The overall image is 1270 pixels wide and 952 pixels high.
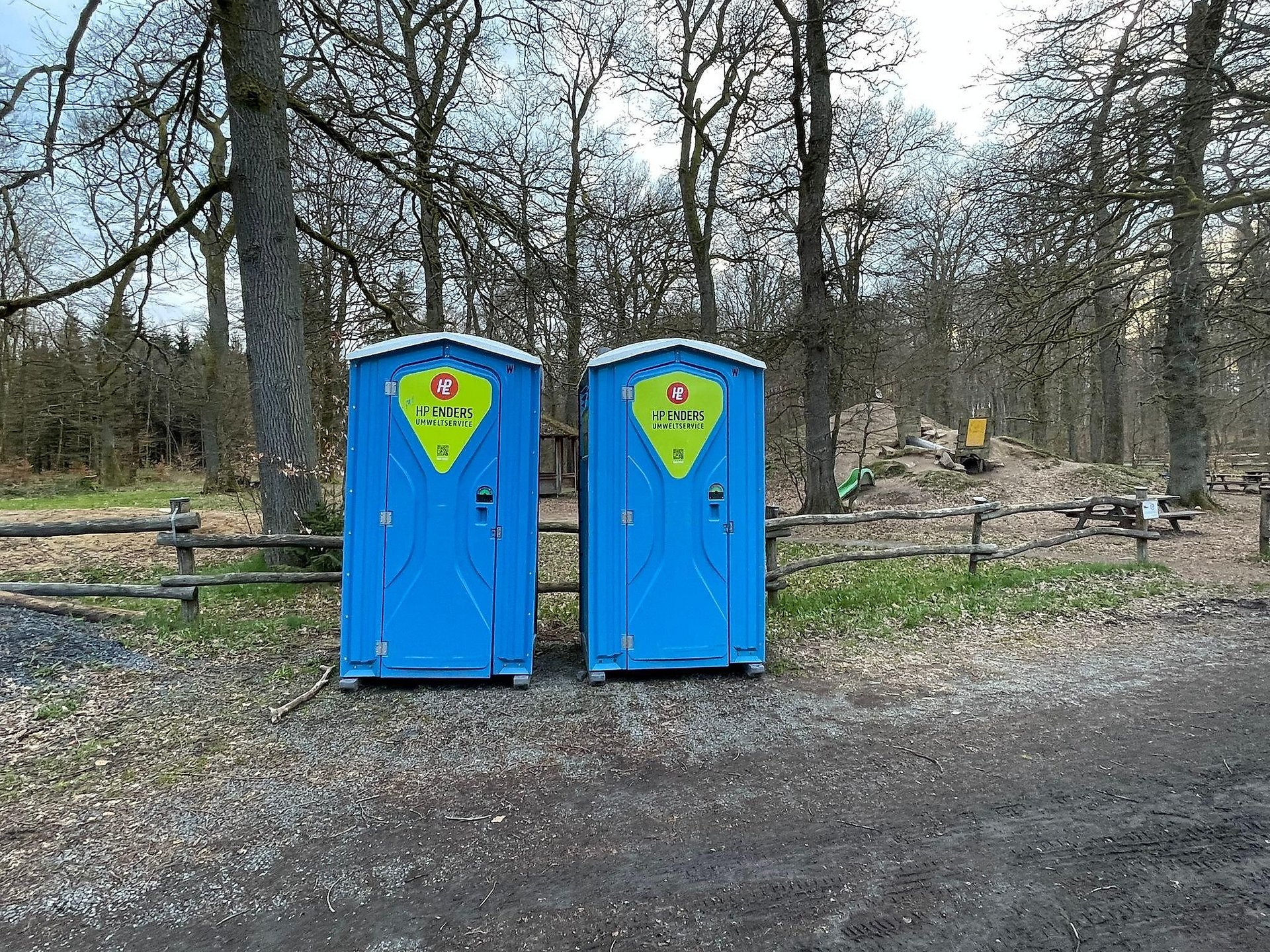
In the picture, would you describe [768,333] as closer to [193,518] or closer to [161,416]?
[193,518]

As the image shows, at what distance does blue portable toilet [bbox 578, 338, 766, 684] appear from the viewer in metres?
4.95

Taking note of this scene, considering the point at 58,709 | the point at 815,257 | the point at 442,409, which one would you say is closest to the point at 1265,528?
the point at 815,257

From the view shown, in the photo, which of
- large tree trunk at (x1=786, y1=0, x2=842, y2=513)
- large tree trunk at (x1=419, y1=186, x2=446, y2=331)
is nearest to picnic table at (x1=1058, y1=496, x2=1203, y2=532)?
large tree trunk at (x1=786, y1=0, x2=842, y2=513)

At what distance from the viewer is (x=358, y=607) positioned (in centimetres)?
479

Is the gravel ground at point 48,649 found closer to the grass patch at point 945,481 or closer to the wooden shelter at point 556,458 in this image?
the wooden shelter at point 556,458

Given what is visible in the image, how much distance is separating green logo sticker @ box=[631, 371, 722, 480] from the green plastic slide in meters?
12.5

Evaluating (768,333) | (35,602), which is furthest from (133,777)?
(768,333)

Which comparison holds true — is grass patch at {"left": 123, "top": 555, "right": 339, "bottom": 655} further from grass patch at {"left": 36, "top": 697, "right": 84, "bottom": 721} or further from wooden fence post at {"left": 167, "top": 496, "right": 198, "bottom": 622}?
grass patch at {"left": 36, "top": 697, "right": 84, "bottom": 721}

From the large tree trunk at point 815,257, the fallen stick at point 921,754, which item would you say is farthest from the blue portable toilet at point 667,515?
the large tree trunk at point 815,257

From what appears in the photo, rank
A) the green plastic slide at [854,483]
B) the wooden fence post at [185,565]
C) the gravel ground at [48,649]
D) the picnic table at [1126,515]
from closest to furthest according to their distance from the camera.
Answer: the gravel ground at [48,649], the wooden fence post at [185,565], the picnic table at [1126,515], the green plastic slide at [854,483]

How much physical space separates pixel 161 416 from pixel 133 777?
32461mm

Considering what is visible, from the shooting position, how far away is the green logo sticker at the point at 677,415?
496cm

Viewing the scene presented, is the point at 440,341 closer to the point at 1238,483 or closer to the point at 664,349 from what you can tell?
the point at 664,349

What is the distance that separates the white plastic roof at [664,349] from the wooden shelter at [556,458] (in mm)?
13717
